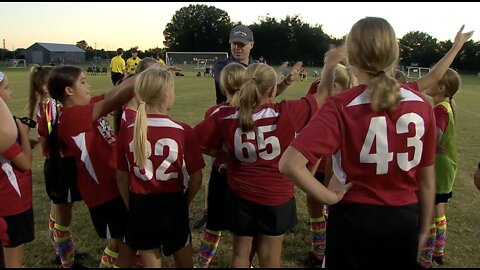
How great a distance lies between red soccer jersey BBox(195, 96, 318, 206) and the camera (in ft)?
9.43

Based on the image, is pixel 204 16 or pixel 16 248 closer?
pixel 16 248

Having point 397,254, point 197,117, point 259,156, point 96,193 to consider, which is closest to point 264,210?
point 259,156

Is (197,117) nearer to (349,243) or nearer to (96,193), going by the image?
(96,193)

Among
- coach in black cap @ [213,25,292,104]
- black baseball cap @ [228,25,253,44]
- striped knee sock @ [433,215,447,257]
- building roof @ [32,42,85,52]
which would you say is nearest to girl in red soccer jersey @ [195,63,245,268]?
coach in black cap @ [213,25,292,104]

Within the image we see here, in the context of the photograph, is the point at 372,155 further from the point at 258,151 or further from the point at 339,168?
the point at 258,151

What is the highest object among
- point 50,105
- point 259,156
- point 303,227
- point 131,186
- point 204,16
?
point 204,16

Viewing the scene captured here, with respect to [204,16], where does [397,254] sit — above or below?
below

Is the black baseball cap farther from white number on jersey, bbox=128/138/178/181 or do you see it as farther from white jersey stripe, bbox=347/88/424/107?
white jersey stripe, bbox=347/88/424/107

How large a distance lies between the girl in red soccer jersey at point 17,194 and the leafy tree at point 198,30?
262 ft

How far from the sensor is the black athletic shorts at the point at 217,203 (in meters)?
3.73

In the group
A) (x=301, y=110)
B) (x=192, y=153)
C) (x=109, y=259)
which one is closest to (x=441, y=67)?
(x=301, y=110)

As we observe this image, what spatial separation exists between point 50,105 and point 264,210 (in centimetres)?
203

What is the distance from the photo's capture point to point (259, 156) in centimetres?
291

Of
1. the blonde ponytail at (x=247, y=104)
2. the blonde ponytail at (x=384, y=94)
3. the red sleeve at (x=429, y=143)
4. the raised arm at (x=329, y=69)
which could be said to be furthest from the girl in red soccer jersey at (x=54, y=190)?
the red sleeve at (x=429, y=143)
